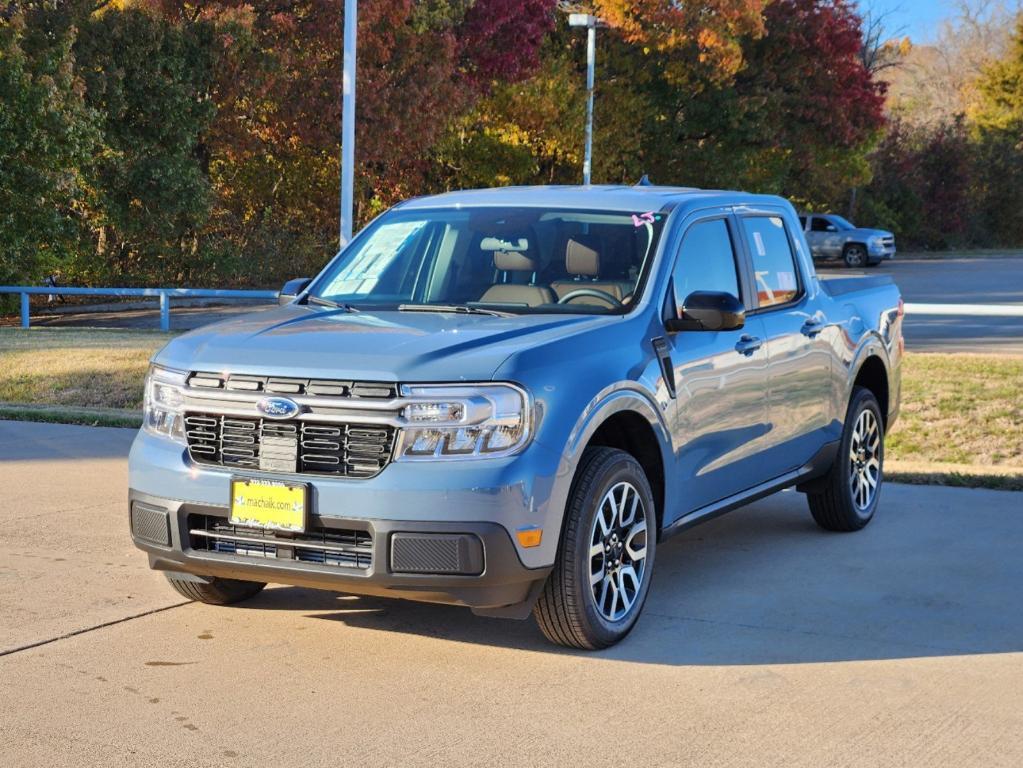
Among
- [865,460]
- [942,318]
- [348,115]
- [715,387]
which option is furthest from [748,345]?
[942,318]

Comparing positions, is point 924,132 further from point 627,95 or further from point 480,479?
point 480,479

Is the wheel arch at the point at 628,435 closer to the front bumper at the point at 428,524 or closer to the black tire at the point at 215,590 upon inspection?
the front bumper at the point at 428,524

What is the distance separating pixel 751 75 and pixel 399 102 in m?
15.8

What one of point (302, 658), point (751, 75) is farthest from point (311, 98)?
point (302, 658)

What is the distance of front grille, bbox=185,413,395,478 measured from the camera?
5.47 meters

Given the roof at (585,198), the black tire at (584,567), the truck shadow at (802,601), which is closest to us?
the black tire at (584,567)

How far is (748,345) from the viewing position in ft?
23.5

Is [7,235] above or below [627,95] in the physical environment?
below

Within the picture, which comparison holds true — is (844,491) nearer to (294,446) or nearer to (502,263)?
(502,263)

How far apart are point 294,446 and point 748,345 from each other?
8.35ft

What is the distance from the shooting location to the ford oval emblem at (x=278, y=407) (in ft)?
18.1

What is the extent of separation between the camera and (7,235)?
25.3 metres

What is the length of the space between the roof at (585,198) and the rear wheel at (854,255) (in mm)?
41136

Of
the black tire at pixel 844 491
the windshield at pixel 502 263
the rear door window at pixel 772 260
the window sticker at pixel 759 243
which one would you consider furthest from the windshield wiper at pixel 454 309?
the black tire at pixel 844 491
